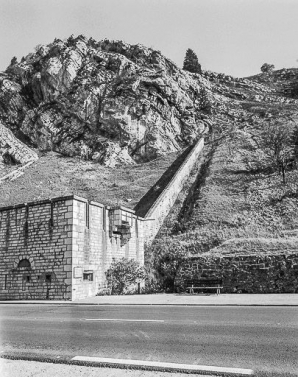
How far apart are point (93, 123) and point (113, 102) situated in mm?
4982

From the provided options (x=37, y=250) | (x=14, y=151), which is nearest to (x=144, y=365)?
(x=37, y=250)

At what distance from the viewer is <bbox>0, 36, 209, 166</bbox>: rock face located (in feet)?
192

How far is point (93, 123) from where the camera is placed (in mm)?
61469

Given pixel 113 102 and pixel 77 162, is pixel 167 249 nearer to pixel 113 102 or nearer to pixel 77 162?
pixel 77 162

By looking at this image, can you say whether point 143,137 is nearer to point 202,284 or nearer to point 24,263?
point 24,263

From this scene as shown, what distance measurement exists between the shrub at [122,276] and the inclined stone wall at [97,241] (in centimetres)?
39

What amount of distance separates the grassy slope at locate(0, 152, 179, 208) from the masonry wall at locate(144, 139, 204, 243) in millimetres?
3751

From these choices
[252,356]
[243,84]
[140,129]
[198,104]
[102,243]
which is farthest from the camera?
[243,84]

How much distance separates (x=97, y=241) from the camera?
59.7 feet

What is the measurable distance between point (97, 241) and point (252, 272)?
7.52 m

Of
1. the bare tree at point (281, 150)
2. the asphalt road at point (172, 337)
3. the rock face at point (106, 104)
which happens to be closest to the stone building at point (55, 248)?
the asphalt road at point (172, 337)

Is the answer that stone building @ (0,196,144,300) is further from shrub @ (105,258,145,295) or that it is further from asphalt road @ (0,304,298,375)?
asphalt road @ (0,304,298,375)

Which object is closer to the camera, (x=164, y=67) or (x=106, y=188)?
(x=106, y=188)

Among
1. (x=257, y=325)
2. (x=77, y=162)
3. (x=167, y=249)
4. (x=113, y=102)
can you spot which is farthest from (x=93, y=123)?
(x=257, y=325)
